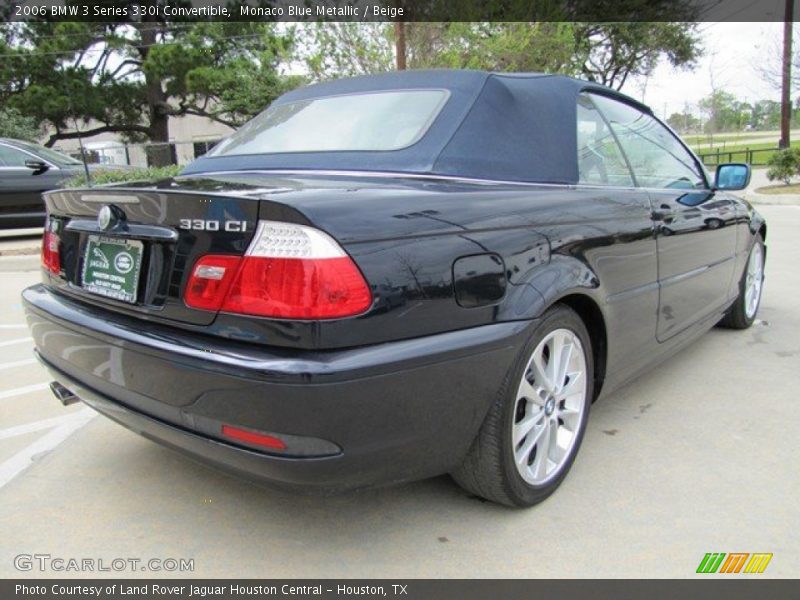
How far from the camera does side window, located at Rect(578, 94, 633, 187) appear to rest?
107 inches

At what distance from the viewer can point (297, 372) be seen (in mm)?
1597

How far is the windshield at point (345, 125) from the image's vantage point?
2.48 m

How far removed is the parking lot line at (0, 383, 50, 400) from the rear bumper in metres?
1.97

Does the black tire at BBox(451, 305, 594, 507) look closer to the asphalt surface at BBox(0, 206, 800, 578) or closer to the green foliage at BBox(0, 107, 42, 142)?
the asphalt surface at BBox(0, 206, 800, 578)

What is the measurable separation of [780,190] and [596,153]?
52.1 ft

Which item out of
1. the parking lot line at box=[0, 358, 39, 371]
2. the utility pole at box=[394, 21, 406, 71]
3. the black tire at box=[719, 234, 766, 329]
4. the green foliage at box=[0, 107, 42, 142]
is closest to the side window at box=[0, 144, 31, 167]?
the parking lot line at box=[0, 358, 39, 371]

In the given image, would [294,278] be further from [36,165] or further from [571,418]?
[36,165]

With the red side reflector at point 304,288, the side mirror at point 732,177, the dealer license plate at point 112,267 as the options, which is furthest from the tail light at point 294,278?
the side mirror at point 732,177

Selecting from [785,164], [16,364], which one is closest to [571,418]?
[16,364]

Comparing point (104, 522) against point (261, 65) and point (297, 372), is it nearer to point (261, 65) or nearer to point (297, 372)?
point (297, 372)

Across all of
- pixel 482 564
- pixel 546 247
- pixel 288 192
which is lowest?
pixel 482 564

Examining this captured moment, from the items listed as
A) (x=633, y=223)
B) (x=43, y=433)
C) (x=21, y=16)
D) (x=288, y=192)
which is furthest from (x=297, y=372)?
(x=21, y=16)

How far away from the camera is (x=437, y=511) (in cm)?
231

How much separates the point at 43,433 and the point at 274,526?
1557 mm
